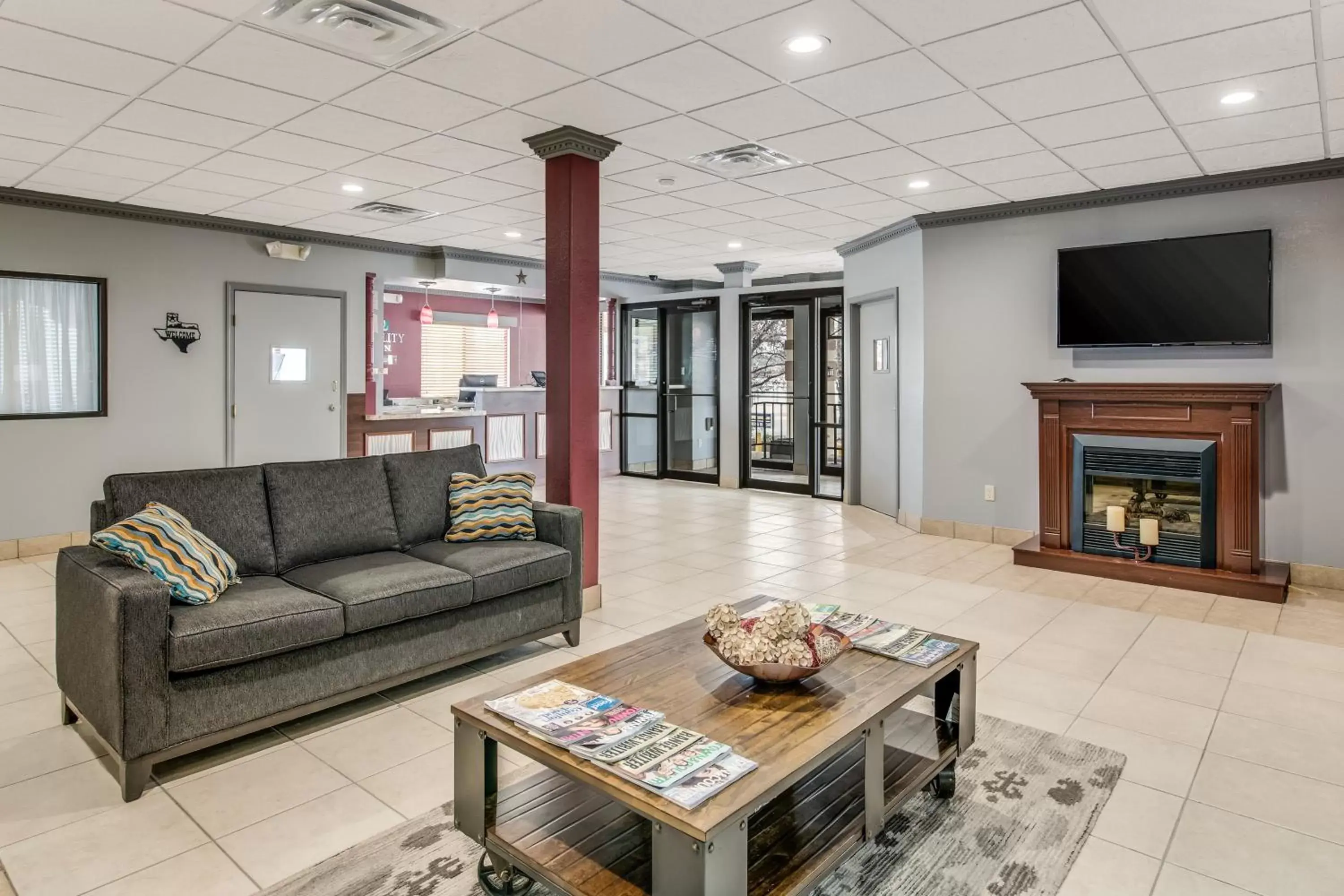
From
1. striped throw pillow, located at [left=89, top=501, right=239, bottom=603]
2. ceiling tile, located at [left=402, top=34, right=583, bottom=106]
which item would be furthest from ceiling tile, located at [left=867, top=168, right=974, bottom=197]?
striped throw pillow, located at [left=89, top=501, right=239, bottom=603]

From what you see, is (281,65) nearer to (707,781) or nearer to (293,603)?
(293,603)

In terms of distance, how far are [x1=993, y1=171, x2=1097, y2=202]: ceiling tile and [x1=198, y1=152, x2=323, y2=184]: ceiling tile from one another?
465 cm

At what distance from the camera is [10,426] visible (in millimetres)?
5855

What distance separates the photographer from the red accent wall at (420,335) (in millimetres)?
9820

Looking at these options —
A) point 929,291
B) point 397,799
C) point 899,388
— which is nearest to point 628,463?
point 899,388

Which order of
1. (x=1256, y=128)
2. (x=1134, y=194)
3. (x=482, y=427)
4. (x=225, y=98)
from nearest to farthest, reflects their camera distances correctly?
(x=225, y=98) < (x=1256, y=128) < (x=1134, y=194) < (x=482, y=427)

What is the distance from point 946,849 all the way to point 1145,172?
4.67 metres

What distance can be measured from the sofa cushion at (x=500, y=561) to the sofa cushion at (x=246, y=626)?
0.62 m

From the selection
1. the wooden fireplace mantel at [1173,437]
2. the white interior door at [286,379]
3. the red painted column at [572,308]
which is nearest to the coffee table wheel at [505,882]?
the red painted column at [572,308]

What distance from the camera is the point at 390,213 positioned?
6496 millimetres

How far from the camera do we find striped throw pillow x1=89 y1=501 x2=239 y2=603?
2.71m

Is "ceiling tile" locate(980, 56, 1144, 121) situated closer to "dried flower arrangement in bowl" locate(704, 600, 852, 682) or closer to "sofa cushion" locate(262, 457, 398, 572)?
"dried flower arrangement in bowl" locate(704, 600, 852, 682)

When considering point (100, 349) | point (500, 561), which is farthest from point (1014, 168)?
point (100, 349)

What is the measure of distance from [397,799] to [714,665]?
3.65 ft
